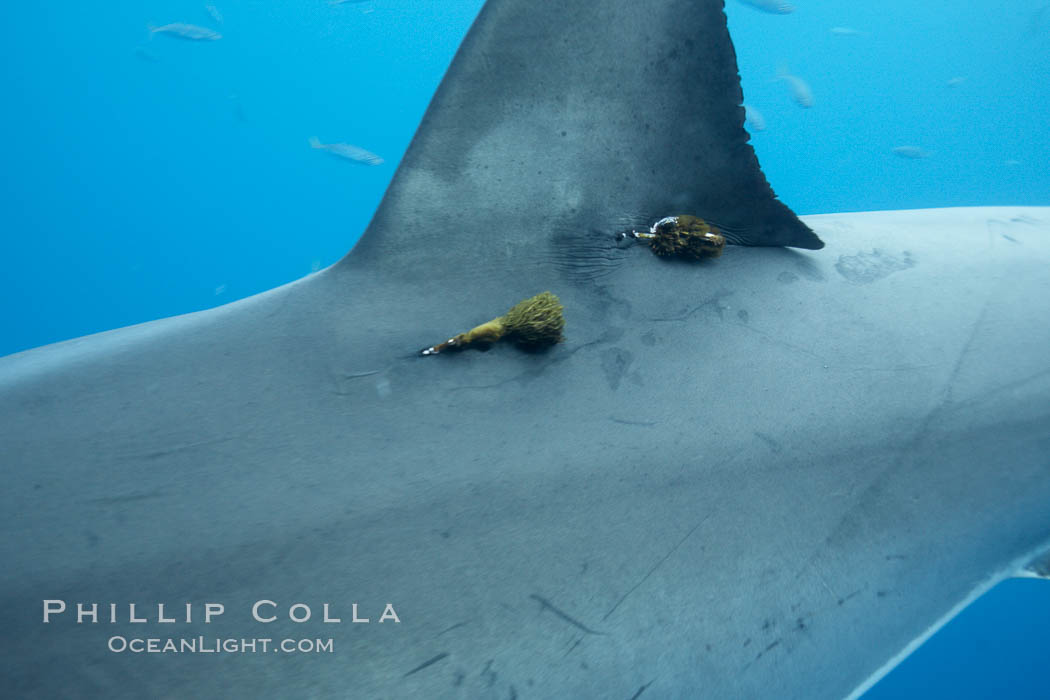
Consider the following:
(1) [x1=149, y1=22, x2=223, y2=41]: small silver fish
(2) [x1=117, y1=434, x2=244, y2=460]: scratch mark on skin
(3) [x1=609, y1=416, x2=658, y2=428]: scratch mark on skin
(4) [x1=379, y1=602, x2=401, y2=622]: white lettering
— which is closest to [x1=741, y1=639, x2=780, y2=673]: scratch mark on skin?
(3) [x1=609, y1=416, x2=658, y2=428]: scratch mark on skin

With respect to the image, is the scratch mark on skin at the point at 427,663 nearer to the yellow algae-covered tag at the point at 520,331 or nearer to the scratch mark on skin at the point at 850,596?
the yellow algae-covered tag at the point at 520,331

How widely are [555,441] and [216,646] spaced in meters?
0.84

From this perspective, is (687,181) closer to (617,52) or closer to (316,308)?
(617,52)

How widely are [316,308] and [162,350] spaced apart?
16.0 inches

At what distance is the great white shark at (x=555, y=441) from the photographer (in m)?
1.22

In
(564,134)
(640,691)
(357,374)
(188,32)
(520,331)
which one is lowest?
(188,32)

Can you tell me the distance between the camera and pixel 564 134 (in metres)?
1.70

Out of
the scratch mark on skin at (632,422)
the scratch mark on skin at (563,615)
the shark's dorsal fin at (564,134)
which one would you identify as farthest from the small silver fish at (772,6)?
the scratch mark on skin at (563,615)

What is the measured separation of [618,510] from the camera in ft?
4.63

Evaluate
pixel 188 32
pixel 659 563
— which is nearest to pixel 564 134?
pixel 659 563

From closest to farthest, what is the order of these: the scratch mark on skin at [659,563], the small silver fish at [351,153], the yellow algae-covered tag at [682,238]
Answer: the scratch mark on skin at [659,563], the yellow algae-covered tag at [682,238], the small silver fish at [351,153]

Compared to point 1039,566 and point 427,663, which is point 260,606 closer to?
Result: point 427,663

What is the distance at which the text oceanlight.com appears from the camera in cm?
115

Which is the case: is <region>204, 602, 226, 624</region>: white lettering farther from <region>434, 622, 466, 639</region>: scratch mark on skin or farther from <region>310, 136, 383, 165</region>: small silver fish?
<region>310, 136, 383, 165</region>: small silver fish
